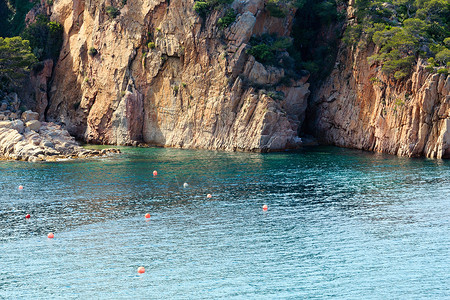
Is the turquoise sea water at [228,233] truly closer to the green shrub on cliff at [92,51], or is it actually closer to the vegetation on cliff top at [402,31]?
the vegetation on cliff top at [402,31]

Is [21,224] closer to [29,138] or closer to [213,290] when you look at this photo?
[213,290]

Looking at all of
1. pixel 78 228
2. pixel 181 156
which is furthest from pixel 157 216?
pixel 181 156

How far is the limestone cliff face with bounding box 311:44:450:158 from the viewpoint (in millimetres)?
58406

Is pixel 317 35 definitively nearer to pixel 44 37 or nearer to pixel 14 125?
pixel 44 37

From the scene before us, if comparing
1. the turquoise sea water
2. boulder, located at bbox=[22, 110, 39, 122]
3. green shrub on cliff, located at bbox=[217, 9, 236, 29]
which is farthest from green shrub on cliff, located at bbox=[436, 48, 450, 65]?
boulder, located at bbox=[22, 110, 39, 122]

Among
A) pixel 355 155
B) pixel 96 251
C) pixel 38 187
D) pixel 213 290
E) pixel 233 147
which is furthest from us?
pixel 233 147

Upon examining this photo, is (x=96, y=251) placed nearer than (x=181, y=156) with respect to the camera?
Yes

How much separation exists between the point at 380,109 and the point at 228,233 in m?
40.1

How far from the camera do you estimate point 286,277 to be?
24.3m

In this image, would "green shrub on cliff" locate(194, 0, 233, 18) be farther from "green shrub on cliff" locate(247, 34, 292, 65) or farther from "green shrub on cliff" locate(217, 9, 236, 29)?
"green shrub on cliff" locate(247, 34, 292, 65)

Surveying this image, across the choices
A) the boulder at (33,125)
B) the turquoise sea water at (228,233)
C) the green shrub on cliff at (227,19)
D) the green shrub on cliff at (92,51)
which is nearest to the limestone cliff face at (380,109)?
the turquoise sea water at (228,233)

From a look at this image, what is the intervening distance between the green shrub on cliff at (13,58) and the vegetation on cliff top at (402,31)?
42244 mm

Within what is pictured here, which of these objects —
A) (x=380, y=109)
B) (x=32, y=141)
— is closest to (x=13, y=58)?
(x=32, y=141)

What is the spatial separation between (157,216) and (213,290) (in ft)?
40.9
